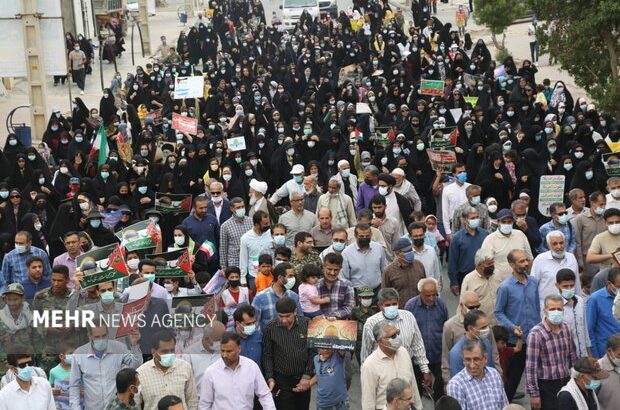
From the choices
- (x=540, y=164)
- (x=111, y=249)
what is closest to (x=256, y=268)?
(x=111, y=249)

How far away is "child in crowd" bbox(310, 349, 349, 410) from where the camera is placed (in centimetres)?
936

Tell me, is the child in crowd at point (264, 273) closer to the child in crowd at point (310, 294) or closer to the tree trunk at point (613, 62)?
the child in crowd at point (310, 294)

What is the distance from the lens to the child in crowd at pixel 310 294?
10.6m

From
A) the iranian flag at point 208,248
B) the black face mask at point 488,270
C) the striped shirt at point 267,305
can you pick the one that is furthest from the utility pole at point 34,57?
the striped shirt at point 267,305

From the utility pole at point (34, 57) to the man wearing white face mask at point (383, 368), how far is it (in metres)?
16.7

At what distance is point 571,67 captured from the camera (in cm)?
2139

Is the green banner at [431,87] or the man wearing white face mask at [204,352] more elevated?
the man wearing white face mask at [204,352]

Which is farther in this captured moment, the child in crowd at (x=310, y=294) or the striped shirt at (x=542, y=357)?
the child in crowd at (x=310, y=294)

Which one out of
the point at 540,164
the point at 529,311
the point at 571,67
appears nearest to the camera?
the point at 529,311

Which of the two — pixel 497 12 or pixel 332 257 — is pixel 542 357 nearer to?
pixel 332 257

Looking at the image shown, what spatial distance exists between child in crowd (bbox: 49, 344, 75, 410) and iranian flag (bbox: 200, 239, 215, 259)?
13.2 ft

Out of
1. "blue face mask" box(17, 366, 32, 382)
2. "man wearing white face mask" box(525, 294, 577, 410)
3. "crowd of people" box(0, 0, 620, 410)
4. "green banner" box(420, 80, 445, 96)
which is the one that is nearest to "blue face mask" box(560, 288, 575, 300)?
"crowd of people" box(0, 0, 620, 410)

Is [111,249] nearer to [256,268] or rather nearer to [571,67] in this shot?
[256,268]

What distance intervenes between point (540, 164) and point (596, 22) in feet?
14.2
